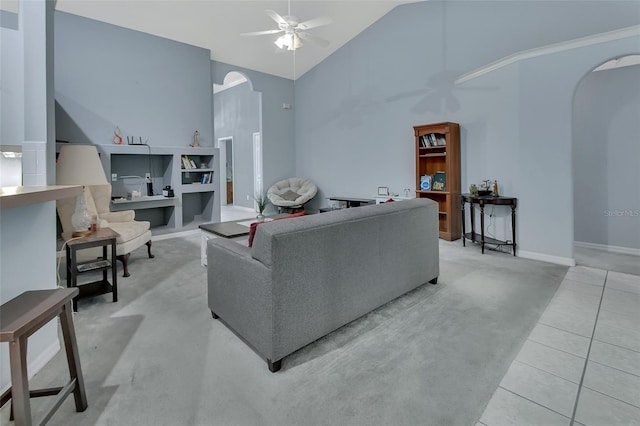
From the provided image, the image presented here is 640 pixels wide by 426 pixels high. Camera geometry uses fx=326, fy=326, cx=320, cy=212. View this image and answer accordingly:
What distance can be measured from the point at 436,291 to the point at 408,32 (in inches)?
179

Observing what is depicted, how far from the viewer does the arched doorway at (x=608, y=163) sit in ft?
13.2

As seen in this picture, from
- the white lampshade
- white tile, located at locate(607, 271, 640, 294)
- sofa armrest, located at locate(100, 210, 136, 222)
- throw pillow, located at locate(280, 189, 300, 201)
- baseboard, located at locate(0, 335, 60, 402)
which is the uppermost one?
the white lampshade

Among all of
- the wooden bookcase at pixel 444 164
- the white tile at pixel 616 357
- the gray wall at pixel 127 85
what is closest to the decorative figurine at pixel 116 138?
the gray wall at pixel 127 85

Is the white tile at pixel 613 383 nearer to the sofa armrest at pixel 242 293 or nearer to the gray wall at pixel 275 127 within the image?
the sofa armrest at pixel 242 293

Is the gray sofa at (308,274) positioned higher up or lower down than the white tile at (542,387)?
higher up

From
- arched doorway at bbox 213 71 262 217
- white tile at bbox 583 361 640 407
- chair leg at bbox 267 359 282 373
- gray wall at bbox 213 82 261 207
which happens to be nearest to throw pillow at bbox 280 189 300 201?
arched doorway at bbox 213 71 262 217

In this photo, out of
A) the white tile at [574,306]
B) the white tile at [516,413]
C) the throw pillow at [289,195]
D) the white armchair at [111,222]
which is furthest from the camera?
the throw pillow at [289,195]

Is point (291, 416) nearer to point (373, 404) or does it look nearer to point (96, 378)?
point (373, 404)

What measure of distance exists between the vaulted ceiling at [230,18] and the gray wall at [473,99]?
43 centimetres

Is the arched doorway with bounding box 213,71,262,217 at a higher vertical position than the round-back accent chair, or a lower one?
higher

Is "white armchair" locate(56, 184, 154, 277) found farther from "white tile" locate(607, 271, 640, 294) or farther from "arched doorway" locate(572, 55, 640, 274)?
"arched doorway" locate(572, 55, 640, 274)

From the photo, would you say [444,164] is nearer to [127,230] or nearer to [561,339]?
[561,339]

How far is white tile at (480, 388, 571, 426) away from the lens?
4.75 ft

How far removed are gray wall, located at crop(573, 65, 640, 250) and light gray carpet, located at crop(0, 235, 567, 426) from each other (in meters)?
2.19
